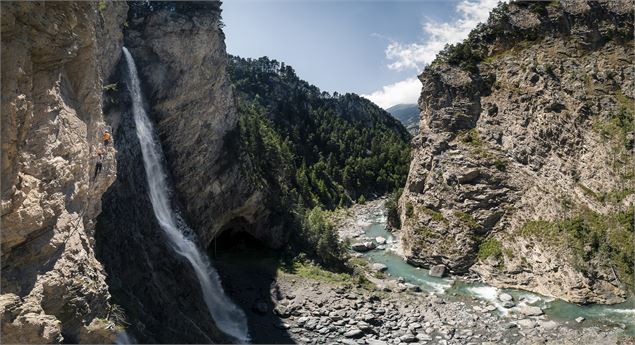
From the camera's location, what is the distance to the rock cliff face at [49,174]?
11578mm

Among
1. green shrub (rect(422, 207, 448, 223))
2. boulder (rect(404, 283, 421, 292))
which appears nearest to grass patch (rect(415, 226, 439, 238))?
green shrub (rect(422, 207, 448, 223))

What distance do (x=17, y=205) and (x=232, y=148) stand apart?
32.4m

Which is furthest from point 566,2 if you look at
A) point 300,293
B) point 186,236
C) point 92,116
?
point 92,116

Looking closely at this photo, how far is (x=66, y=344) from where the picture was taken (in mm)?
13344

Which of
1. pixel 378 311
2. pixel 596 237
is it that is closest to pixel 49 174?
pixel 378 311

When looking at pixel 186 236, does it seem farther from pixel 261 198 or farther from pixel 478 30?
pixel 478 30

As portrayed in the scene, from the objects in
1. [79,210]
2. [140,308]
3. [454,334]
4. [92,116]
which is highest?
[92,116]

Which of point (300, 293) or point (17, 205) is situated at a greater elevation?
point (17, 205)

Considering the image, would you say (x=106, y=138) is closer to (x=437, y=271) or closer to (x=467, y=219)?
(x=437, y=271)

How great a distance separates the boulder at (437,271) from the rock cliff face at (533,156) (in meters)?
1.19

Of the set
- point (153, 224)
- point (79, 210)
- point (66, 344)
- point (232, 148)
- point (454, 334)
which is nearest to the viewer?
point (66, 344)

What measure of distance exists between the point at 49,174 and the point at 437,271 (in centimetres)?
4059

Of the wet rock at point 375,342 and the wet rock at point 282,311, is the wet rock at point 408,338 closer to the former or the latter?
the wet rock at point 375,342

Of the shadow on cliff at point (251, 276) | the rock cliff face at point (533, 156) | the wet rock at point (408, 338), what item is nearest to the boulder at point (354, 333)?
the wet rock at point (408, 338)
